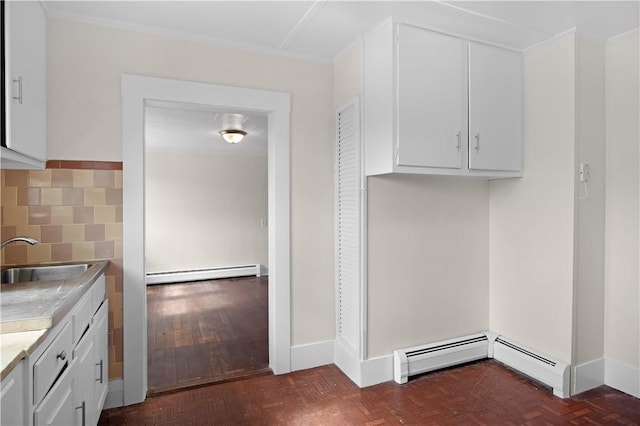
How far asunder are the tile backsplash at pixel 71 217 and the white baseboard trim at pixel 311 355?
114 centimetres

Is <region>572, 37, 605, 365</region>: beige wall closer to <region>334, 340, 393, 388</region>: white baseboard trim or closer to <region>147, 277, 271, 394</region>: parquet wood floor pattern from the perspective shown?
<region>334, 340, 393, 388</region>: white baseboard trim

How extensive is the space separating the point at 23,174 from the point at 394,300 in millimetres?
2385

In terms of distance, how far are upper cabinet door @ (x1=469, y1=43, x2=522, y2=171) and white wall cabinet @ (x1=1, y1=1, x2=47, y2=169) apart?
95.7 inches

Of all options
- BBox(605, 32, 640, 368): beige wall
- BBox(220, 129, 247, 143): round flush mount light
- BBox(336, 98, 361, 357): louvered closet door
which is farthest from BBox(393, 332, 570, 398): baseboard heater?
BBox(220, 129, 247, 143): round flush mount light

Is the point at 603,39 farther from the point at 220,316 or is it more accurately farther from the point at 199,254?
the point at 199,254

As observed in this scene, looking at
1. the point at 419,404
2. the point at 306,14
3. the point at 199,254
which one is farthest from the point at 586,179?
the point at 199,254

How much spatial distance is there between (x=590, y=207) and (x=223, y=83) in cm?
253


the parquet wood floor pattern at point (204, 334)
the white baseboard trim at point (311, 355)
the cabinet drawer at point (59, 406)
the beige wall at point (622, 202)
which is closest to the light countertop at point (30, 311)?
the cabinet drawer at point (59, 406)

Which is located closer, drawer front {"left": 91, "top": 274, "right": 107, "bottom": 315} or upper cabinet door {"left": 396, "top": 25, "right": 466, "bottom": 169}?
drawer front {"left": 91, "top": 274, "right": 107, "bottom": 315}

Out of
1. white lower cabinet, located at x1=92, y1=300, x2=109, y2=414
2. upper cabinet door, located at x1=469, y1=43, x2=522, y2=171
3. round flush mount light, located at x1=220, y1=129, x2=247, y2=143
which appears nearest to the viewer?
white lower cabinet, located at x1=92, y1=300, x2=109, y2=414

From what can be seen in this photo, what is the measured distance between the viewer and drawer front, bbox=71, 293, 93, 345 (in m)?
1.55

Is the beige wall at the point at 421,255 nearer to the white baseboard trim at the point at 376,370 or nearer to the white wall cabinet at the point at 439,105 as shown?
the white baseboard trim at the point at 376,370

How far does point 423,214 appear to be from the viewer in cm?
280

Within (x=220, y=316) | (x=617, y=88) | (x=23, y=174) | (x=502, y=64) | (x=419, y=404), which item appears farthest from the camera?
(x=220, y=316)
